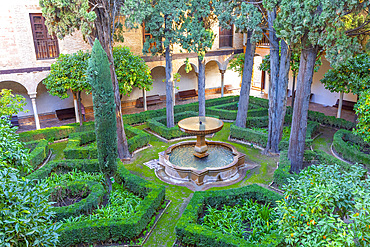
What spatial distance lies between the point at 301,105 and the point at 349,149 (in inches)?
114

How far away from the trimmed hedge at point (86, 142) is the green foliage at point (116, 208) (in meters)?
2.88

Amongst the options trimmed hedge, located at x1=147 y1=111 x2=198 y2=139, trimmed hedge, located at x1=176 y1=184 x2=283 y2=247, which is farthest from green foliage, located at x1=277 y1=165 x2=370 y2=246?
trimmed hedge, located at x1=147 y1=111 x2=198 y2=139

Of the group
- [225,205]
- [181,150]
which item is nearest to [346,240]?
[225,205]

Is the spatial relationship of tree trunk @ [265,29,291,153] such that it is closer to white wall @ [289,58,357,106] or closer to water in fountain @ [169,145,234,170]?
water in fountain @ [169,145,234,170]

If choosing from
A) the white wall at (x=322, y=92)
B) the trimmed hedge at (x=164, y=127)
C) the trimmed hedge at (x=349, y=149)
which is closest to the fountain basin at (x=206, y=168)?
the trimmed hedge at (x=164, y=127)

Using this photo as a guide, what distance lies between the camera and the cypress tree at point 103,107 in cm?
758

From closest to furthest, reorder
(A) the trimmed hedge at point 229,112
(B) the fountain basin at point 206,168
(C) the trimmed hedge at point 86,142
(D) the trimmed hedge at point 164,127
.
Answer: (B) the fountain basin at point 206,168 → (C) the trimmed hedge at point 86,142 → (D) the trimmed hedge at point 164,127 → (A) the trimmed hedge at point 229,112

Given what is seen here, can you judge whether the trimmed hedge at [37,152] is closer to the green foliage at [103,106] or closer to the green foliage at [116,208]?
the green foliage at [103,106]

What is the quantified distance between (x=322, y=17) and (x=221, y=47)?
45.8 ft

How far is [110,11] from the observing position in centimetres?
1092

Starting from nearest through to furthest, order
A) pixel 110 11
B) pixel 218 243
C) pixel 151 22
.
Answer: pixel 218 243, pixel 110 11, pixel 151 22

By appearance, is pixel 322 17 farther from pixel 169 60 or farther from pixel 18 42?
pixel 18 42

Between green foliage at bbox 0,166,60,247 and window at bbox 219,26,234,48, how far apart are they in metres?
18.8

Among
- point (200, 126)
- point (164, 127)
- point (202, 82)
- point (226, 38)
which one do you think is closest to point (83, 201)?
point (200, 126)
